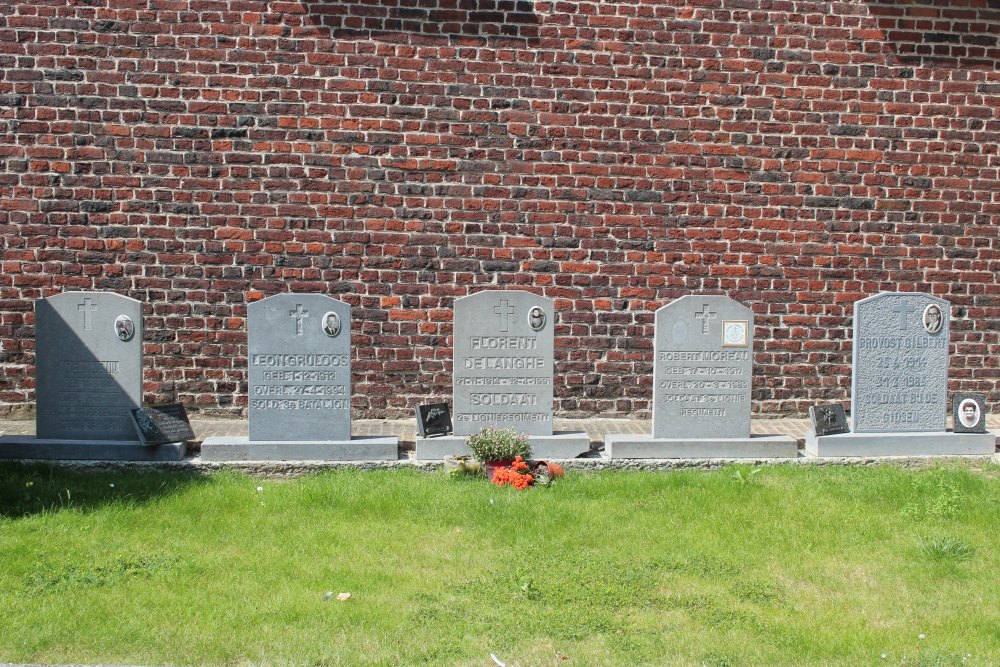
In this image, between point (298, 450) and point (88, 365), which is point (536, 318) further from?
point (88, 365)

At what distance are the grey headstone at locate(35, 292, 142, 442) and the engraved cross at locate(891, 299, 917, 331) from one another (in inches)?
239

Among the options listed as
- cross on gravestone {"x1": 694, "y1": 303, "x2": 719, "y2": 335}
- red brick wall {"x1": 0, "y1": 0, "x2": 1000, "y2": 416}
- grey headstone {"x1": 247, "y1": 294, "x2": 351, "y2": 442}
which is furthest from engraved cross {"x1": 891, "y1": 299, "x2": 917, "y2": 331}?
grey headstone {"x1": 247, "y1": 294, "x2": 351, "y2": 442}

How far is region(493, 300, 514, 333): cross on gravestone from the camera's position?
25.3 ft

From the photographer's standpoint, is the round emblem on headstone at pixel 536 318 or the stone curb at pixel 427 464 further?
the round emblem on headstone at pixel 536 318

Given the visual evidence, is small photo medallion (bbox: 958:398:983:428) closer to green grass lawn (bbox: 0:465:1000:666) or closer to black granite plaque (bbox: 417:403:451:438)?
green grass lawn (bbox: 0:465:1000:666)

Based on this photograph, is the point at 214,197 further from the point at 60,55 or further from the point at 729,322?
the point at 729,322

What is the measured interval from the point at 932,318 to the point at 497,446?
3812mm

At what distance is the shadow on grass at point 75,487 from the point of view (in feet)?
20.0

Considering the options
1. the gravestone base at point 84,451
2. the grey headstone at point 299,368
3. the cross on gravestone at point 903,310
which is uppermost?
the cross on gravestone at point 903,310

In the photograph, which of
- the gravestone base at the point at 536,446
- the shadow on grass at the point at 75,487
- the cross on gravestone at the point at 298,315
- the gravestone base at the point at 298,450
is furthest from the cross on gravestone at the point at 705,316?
the shadow on grass at the point at 75,487

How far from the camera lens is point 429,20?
9.13 meters

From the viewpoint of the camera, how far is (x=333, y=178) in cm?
909

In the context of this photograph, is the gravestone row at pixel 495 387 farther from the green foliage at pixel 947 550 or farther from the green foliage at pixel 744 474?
the green foliage at pixel 947 550

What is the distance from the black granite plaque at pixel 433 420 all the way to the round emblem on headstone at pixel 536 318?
965 mm
